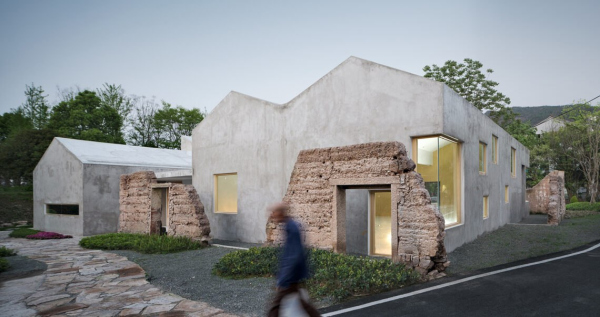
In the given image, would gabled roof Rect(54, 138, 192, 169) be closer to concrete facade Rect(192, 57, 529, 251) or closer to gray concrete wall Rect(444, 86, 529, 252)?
concrete facade Rect(192, 57, 529, 251)

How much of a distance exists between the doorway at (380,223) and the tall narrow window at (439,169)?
133 cm

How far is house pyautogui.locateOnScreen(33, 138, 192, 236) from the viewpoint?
20266 mm

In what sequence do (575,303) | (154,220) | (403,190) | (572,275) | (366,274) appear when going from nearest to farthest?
(575,303), (366,274), (572,275), (403,190), (154,220)

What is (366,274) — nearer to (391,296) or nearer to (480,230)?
(391,296)

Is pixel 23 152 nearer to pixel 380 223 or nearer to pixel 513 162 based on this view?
pixel 380 223

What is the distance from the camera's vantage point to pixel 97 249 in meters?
14.5

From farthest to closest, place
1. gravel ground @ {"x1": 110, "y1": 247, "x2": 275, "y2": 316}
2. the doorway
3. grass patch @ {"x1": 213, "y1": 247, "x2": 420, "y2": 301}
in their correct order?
the doorway → grass patch @ {"x1": 213, "y1": 247, "x2": 420, "y2": 301} → gravel ground @ {"x1": 110, "y1": 247, "x2": 275, "y2": 316}

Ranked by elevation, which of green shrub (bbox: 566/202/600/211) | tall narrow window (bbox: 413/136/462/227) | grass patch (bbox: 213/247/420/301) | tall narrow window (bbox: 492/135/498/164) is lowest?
green shrub (bbox: 566/202/600/211)

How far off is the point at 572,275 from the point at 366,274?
4927mm

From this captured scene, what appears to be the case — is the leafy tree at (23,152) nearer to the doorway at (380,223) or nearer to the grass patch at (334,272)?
the grass patch at (334,272)

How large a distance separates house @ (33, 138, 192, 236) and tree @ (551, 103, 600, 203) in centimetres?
3914

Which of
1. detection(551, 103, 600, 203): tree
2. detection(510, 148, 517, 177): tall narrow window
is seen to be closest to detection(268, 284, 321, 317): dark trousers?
detection(510, 148, 517, 177): tall narrow window

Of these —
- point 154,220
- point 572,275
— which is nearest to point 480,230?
point 572,275

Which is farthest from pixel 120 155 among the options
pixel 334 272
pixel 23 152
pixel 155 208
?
pixel 334 272
